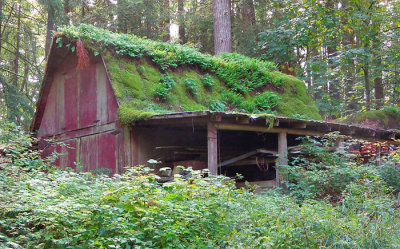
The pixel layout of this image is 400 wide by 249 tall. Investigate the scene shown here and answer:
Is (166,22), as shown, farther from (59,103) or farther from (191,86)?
(191,86)

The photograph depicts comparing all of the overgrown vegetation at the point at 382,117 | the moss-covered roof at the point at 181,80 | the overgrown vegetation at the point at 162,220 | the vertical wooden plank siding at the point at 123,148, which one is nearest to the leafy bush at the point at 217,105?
the moss-covered roof at the point at 181,80

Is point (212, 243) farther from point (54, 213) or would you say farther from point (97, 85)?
point (97, 85)

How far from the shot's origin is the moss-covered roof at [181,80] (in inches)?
483

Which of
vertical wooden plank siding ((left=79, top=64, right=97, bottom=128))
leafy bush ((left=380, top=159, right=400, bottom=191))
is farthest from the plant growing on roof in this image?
leafy bush ((left=380, top=159, right=400, bottom=191))

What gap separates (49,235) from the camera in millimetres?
5297

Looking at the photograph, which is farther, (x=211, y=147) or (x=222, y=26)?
(x=222, y=26)

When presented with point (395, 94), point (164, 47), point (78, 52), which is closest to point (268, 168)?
point (164, 47)

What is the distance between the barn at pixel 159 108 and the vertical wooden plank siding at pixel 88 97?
0.03 meters

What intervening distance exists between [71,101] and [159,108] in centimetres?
343

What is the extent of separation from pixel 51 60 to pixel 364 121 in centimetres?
1137

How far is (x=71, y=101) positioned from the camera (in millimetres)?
13805

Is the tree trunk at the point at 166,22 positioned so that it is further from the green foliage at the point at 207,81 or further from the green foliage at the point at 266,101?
the green foliage at the point at 266,101

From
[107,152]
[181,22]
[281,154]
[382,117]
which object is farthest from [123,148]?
[181,22]

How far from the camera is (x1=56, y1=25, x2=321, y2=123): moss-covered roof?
12.3 metres
